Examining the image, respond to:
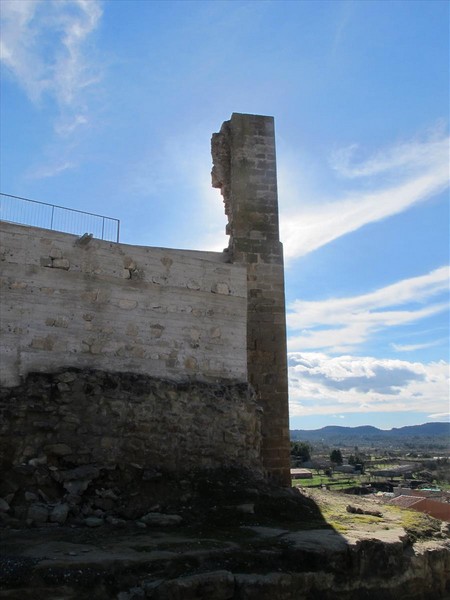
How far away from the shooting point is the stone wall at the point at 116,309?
27.8ft

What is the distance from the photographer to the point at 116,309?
9258 mm

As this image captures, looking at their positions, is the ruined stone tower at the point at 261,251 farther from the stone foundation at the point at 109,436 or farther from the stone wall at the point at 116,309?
the stone foundation at the point at 109,436

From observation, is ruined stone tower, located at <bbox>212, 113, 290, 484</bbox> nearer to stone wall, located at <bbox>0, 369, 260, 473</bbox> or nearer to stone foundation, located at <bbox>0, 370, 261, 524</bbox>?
stone wall, located at <bbox>0, 369, 260, 473</bbox>

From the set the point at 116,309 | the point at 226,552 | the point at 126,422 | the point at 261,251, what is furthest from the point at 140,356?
the point at 226,552

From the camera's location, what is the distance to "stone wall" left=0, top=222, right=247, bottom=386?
848cm

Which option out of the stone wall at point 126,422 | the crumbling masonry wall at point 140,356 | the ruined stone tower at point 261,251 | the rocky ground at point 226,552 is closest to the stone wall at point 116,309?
the crumbling masonry wall at point 140,356

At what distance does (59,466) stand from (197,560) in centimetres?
264

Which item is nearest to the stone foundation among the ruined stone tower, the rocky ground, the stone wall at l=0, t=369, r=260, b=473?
the stone wall at l=0, t=369, r=260, b=473

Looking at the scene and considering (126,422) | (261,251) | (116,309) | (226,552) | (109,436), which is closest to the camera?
(226,552)

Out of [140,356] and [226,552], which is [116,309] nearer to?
[140,356]

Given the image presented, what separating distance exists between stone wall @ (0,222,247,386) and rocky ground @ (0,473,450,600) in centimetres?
200

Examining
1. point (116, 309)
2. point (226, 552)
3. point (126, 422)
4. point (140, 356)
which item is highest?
point (116, 309)

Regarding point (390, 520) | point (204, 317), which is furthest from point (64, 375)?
point (390, 520)

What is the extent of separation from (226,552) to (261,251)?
6.40 m
